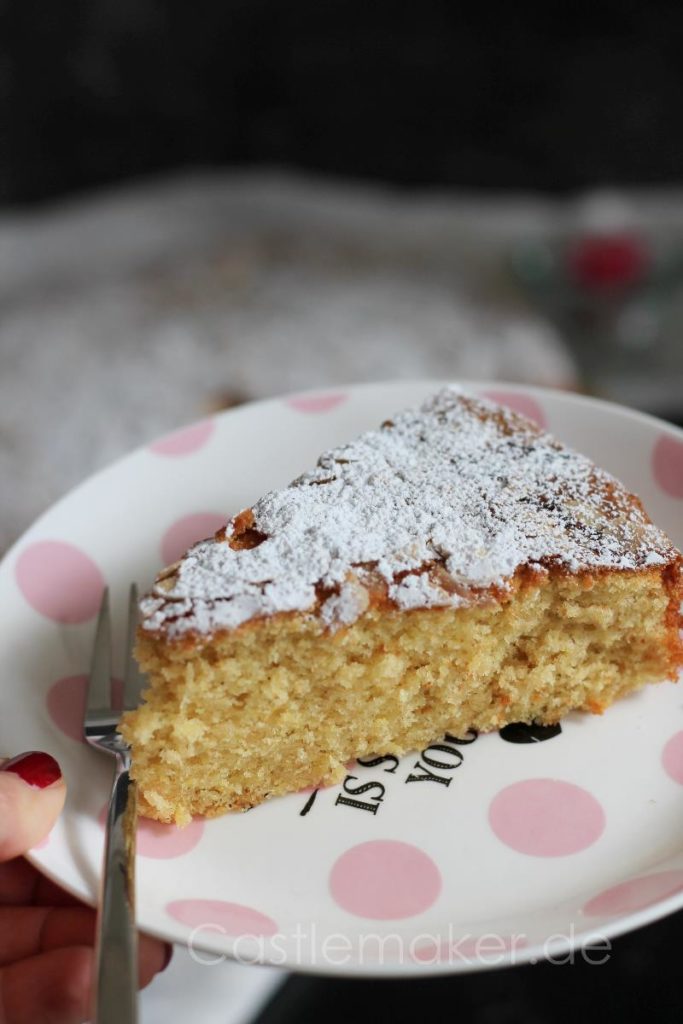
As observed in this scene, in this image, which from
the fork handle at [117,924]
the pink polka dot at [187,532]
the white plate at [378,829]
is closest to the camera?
the fork handle at [117,924]

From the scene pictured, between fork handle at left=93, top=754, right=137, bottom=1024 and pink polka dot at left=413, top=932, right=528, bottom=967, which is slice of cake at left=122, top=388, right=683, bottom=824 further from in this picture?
pink polka dot at left=413, top=932, right=528, bottom=967

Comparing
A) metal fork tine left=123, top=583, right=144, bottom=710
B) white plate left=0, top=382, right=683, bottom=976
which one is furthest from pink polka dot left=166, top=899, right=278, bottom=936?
metal fork tine left=123, top=583, right=144, bottom=710

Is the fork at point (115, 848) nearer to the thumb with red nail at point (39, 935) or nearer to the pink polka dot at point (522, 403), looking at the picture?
the thumb with red nail at point (39, 935)

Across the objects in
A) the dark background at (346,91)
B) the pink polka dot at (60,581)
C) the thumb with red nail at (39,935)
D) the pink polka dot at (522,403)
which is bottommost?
the thumb with red nail at (39,935)

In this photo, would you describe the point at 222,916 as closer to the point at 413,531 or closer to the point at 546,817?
the point at 546,817

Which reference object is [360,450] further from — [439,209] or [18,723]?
[439,209]

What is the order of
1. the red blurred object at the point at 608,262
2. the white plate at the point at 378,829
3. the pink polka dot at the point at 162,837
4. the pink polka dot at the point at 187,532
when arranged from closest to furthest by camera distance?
1. the white plate at the point at 378,829
2. the pink polka dot at the point at 162,837
3. the pink polka dot at the point at 187,532
4. the red blurred object at the point at 608,262

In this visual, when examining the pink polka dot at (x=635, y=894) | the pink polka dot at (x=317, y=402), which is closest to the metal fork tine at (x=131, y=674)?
the pink polka dot at (x=317, y=402)
